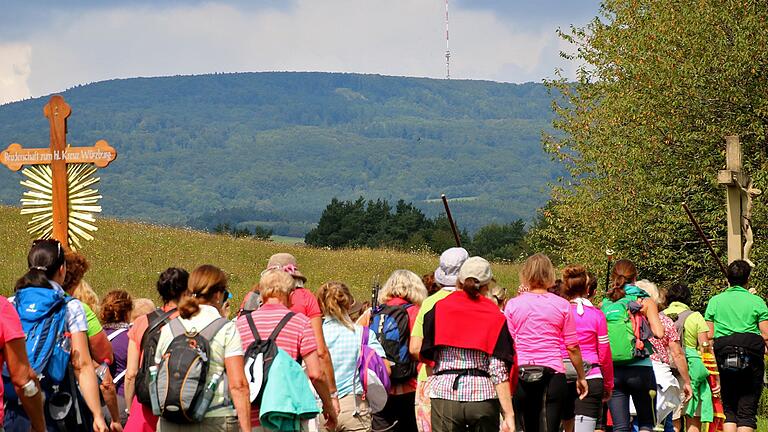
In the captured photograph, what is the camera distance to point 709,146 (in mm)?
25250

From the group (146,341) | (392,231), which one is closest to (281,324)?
(146,341)

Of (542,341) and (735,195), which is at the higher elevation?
(735,195)

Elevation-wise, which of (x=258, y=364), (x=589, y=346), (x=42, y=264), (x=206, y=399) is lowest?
(x=589, y=346)

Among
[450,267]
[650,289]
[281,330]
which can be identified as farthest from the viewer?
[650,289]

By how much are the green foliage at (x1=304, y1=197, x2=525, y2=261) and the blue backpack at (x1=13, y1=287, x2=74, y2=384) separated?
3417 inches

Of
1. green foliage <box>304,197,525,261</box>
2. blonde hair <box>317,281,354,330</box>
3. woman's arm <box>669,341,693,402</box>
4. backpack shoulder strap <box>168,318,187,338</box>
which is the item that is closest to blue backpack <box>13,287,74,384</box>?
backpack shoulder strap <box>168,318,187,338</box>

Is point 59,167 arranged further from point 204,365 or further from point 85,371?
point 204,365

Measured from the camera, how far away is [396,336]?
32.5 feet

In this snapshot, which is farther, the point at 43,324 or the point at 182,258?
the point at 182,258

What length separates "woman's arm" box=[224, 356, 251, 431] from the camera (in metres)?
6.99

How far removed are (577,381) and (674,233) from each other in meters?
17.2

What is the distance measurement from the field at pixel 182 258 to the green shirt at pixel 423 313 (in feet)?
55.1

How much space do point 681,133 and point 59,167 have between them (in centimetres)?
1600

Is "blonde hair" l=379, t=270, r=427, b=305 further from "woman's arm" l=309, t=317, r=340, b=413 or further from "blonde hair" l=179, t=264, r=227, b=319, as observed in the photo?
"blonde hair" l=179, t=264, r=227, b=319
